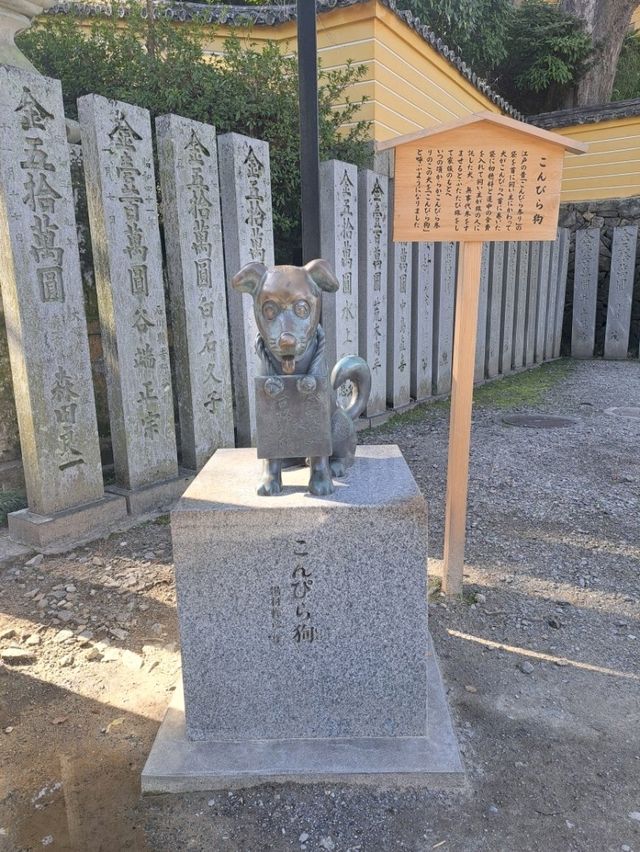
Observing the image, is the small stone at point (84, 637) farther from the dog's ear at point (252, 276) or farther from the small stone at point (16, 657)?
the dog's ear at point (252, 276)

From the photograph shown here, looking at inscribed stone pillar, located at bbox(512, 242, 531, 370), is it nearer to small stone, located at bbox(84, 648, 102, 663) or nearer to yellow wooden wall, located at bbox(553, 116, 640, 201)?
yellow wooden wall, located at bbox(553, 116, 640, 201)

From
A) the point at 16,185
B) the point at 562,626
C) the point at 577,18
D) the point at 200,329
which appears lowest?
the point at 562,626

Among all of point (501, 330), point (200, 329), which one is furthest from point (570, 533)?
point (501, 330)

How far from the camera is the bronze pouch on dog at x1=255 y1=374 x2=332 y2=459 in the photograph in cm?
232

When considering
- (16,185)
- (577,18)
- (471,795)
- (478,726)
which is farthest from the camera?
(577,18)

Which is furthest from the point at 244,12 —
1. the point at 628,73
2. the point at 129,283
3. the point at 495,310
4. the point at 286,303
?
the point at 628,73

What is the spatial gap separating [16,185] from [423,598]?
→ 346cm

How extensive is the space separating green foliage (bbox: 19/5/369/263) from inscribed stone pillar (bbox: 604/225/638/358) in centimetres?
810

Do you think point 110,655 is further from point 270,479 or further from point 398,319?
point 398,319

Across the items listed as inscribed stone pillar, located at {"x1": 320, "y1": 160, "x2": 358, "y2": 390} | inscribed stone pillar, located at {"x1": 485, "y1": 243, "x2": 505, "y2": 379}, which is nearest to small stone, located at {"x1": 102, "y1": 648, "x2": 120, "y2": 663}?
inscribed stone pillar, located at {"x1": 320, "y1": 160, "x2": 358, "y2": 390}

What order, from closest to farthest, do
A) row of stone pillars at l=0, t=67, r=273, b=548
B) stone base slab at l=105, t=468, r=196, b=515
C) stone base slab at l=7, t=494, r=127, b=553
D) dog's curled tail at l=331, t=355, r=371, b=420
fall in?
dog's curled tail at l=331, t=355, r=371, b=420 → row of stone pillars at l=0, t=67, r=273, b=548 → stone base slab at l=7, t=494, r=127, b=553 → stone base slab at l=105, t=468, r=196, b=515

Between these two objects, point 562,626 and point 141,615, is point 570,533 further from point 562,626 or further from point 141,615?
point 141,615

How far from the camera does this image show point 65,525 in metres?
4.15

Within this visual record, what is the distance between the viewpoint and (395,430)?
7.17m
